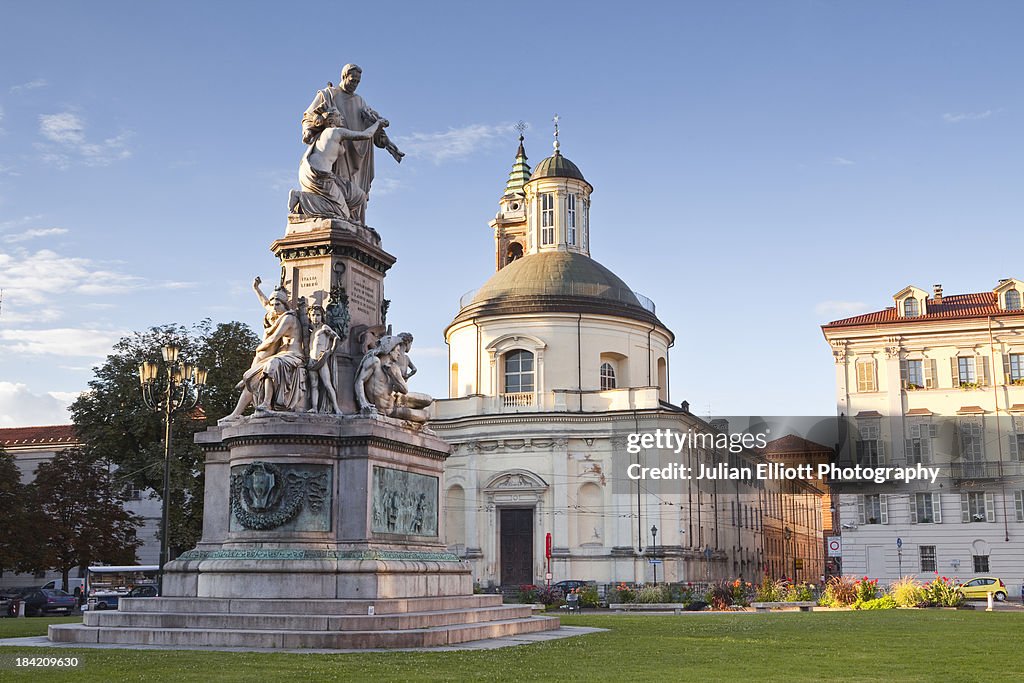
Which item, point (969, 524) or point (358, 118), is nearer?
point (358, 118)

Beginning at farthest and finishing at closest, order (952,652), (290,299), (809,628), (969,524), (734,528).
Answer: (734,528)
(969,524)
(809,628)
(290,299)
(952,652)

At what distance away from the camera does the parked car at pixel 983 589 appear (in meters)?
48.1

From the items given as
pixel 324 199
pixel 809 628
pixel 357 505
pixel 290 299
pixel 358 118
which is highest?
pixel 358 118

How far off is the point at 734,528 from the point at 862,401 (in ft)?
53.1

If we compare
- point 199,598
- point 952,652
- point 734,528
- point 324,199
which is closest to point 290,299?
point 324,199

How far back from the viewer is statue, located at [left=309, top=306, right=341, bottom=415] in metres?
18.9

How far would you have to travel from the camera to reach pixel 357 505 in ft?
59.3

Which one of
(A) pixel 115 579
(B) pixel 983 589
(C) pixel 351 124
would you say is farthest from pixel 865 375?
(C) pixel 351 124

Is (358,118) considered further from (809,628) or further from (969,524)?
(969,524)

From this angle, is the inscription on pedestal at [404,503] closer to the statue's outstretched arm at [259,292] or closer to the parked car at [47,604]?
the statue's outstretched arm at [259,292]

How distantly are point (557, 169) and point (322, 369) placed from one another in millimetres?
53520

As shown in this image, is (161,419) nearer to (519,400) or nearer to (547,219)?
(519,400)

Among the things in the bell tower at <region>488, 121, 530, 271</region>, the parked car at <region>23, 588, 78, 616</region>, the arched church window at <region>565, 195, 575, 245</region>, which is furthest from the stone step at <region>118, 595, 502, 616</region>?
the bell tower at <region>488, 121, 530, 271</region>

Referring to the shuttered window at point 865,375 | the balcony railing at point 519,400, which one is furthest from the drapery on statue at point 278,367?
the shuttered window at point 865,375
